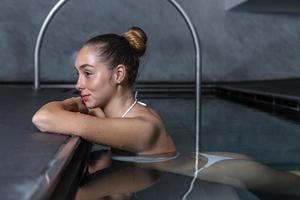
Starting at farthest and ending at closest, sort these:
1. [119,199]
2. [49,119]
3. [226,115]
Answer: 1. [226,115]
2. [49,119]
3. [119,199]

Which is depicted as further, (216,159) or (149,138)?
(216,159)

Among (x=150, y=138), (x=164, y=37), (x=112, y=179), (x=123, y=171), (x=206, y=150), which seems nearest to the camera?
(x=112, y=179)

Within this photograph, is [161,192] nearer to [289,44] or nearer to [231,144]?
[231,144]

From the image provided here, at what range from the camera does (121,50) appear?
1467 millimetres

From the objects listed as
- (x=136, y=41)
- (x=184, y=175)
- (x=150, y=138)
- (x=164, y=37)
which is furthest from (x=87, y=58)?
(x=164, y=37)

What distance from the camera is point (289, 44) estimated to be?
6.57 meters

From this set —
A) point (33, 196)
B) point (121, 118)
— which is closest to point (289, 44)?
point (121, 118)

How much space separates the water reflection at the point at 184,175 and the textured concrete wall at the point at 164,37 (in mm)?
4464

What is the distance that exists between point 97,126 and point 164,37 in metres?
5.08

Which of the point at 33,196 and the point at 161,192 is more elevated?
the point at 33,196

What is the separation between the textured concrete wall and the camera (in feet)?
19.8

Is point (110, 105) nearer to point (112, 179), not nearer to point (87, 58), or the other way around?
point (87, 58)

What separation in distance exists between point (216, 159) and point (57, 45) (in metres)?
4.58

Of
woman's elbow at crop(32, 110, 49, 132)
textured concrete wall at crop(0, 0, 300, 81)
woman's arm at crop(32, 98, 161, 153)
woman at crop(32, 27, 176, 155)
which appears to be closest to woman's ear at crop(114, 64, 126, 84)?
woman at crop(32, 27, 176, 155)
